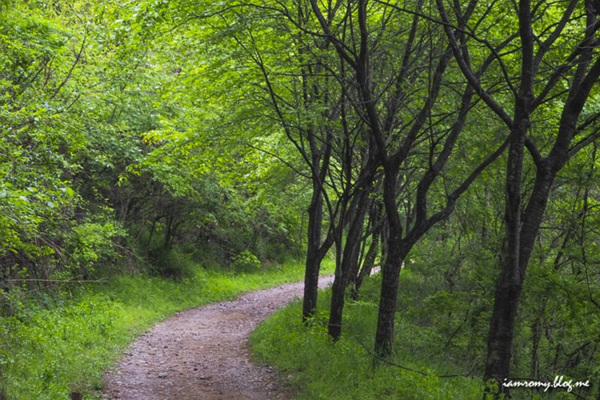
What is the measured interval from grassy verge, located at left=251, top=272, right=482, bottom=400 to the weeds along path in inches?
17.2

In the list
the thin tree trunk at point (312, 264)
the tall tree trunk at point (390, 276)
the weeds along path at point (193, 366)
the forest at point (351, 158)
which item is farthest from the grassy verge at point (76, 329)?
the tall tree trunk at point (390, 276)

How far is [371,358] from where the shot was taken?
27.1 feet

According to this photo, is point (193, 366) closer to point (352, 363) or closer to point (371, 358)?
point (352, 363)

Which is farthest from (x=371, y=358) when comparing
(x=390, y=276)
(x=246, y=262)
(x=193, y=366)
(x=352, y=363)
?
(x=246, y=262)

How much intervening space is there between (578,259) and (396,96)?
3.80 m

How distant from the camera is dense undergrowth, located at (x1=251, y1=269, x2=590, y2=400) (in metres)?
7.15

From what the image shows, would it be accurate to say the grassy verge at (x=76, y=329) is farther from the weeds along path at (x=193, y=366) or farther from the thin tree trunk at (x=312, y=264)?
the thin tree trunk at (x=312, y=264)

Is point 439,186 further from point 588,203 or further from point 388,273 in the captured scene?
point 388,273

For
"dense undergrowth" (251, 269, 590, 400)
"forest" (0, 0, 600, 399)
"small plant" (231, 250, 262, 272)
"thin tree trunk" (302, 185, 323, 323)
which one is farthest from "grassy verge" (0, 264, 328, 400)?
"small plant" (231, 250, 262, 272)

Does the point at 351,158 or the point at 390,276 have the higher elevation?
the point at 351,158

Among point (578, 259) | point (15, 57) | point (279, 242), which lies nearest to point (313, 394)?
point (578, 259)

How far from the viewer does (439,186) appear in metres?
13.8

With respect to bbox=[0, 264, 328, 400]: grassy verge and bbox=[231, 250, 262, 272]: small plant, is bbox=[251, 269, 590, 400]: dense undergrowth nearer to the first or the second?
bbox=[0, 264, 328, 400]: grassy verge

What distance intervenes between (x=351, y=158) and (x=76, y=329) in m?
6.16
